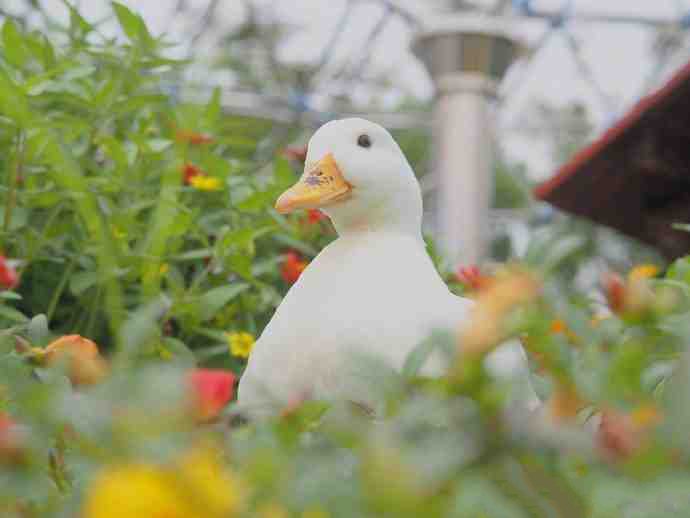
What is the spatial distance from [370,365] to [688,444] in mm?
78

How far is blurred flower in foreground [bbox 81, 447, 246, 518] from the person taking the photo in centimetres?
21

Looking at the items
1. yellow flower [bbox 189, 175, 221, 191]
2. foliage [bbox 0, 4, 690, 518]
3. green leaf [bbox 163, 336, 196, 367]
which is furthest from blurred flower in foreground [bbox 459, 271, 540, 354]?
yellow flower [bbox 189, 175, 221, 191]

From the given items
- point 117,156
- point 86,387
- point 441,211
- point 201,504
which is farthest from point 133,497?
point 441,211

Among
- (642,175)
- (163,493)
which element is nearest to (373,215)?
(163,493)

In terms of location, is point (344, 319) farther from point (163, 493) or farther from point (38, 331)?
point (163, 493)

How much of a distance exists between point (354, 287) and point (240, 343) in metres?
0.19

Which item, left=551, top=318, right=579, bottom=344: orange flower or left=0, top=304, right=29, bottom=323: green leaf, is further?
left=0, top=304, right=29, bottom=323: green leaf

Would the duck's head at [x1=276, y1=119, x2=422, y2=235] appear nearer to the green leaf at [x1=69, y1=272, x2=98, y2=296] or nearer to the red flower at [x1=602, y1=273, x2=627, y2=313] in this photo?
the green leaf at [x1=69, y1=272, x2=98, y2=296]

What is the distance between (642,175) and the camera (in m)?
1.83

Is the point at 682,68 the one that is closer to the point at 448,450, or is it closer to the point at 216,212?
the point at 216,212

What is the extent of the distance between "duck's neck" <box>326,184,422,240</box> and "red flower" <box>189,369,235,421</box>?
40 cm

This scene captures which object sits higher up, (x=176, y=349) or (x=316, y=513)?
(x=316, y=513)

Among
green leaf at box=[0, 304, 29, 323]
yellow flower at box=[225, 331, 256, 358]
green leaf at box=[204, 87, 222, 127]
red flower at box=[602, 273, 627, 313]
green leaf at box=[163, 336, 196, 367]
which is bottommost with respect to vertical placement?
yellow flower at box=[225, 331, 256, 358]

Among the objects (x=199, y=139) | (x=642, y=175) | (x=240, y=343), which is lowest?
(x=642, y=175)
